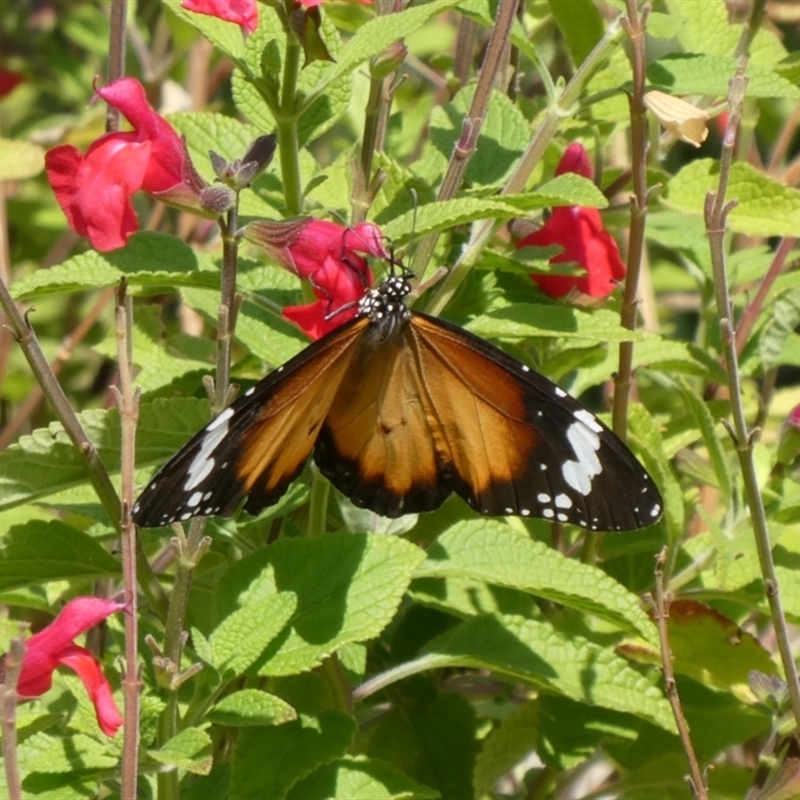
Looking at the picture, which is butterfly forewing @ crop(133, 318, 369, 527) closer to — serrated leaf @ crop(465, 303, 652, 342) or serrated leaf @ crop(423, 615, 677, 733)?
serrated leaf @ crop(465, 303, 652, 342)

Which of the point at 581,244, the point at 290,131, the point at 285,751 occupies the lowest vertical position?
the point at 285,751

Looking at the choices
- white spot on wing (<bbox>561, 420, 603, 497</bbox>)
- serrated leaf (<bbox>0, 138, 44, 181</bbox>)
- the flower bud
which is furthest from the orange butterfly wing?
serrated leaf (<bbox>0, 138, 44, 181</bbox>)

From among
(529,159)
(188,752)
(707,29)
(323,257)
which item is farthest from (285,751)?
(707,29)

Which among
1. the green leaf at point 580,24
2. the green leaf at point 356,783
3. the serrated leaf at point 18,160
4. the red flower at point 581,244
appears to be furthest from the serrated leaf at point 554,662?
the serrated leaf at point 18,160

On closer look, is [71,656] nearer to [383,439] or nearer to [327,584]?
[327,584]

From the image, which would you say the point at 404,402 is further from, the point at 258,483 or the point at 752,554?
the point at 752,554

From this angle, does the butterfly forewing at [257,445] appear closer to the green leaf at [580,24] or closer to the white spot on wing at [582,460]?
the white spot on wing at [582,460]
